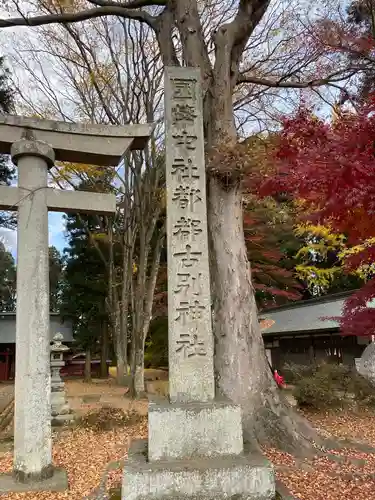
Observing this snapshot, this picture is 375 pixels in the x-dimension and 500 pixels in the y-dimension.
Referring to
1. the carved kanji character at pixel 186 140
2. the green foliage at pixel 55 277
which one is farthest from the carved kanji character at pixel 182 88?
the green foliage at pixel 55 277

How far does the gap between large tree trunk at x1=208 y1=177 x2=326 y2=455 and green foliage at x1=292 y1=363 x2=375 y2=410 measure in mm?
3602

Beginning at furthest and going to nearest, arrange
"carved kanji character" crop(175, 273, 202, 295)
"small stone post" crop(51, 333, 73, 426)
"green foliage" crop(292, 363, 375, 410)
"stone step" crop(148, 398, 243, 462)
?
"green foliage" crop(292, 363, 375, 410) → "small stone post" crop(51, 333, 73, 426) → "carved kanji character" crop(175, 273, 202, 295) → "stone step" crop(148, 398, 243, 462)

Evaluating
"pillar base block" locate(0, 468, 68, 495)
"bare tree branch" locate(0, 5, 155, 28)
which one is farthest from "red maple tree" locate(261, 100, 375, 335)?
"pillar base block" locate(0, 468, 68, 495)

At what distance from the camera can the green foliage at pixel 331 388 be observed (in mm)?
10492

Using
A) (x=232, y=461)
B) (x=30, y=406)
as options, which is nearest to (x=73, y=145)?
(x=30, y=406)

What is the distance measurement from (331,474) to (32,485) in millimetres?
3664

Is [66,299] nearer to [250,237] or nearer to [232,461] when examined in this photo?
[250,237]

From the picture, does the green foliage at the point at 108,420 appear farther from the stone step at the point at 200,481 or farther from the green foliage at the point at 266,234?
the green foliage at the point at 266,234

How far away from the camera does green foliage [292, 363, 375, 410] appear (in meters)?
10.5

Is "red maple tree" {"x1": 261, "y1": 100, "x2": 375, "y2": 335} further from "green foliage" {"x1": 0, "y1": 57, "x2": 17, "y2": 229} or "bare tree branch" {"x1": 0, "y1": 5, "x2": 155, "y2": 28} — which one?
"green foliage" {"x1": 0, "y1": 57, "x2": 17, "y2": 229}

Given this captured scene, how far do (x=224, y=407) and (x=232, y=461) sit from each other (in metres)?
0.44

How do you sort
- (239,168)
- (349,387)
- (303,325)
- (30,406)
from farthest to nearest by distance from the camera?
(303,325) → (349,387) → (239,168) → (30,406)

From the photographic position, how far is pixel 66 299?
79.2 ft

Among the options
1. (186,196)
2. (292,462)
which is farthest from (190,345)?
(292,462)
